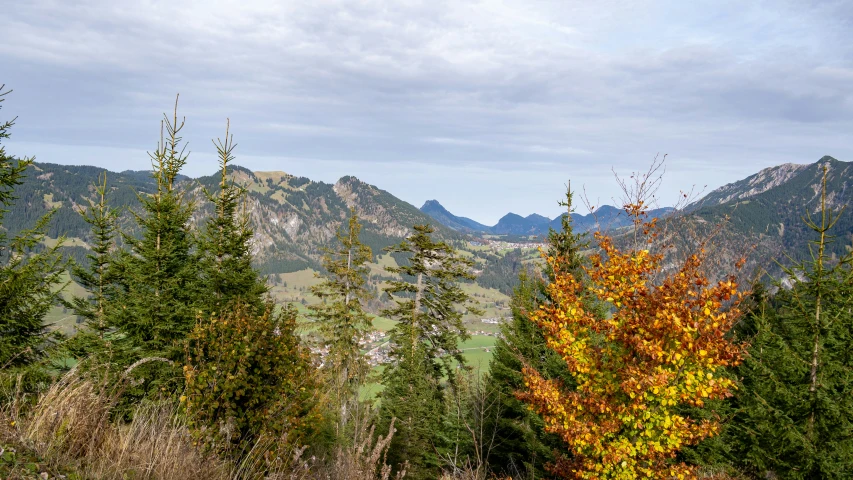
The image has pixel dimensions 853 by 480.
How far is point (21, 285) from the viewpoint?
496 inches

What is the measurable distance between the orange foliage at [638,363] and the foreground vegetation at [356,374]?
4cm

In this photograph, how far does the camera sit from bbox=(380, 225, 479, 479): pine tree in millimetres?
23375

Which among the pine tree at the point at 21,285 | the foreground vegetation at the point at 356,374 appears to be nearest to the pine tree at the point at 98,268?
the foreground vegetation at the point at 356,374

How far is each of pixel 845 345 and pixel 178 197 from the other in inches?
814

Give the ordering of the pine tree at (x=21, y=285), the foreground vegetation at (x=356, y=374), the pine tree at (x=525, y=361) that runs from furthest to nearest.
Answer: the pine tree at (x=525, y=361) < the pine tree at (x=21, y=285) < the foreground vegetation at (x=356, y=374)

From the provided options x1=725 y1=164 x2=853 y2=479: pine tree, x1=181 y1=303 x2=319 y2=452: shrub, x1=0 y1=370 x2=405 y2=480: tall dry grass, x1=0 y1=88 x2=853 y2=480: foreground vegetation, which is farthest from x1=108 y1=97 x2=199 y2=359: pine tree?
x1=725 y1=164 x2=853 y2=479: pine tree

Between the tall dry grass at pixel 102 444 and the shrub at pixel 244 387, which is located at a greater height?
the tall dry grass at pixel 102 444

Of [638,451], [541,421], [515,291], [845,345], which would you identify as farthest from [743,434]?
[515,291]

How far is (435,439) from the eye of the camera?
23672 millimetres

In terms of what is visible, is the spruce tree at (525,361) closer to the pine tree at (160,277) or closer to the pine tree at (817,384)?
the pine tree at (817,384)

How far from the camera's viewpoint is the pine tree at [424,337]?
2338cm

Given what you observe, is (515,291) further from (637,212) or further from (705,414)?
(637,212)

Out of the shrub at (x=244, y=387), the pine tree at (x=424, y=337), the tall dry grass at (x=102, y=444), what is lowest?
the pine tree at (x=424, y=337)

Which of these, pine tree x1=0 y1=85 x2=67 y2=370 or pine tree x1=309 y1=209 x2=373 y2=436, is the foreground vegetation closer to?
pine tree x1=0 y1=85 x2=67 y2=370
